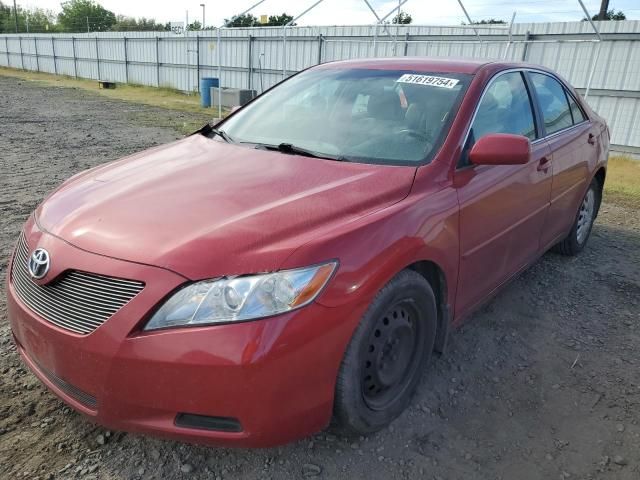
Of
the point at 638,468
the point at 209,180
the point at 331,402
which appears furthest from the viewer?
the point at 209,180

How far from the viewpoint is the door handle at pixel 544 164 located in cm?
337

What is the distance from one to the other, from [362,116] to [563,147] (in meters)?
1.72

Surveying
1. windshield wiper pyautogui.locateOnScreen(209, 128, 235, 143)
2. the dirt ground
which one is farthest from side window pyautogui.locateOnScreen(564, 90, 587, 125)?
windshield wiper pyautogui.locateOnScreen(209, 128, 235, 143)

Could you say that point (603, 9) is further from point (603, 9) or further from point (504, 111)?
point (504, 111)

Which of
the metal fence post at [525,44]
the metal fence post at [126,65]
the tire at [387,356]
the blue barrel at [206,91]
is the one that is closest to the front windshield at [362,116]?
the tire at [387,356]

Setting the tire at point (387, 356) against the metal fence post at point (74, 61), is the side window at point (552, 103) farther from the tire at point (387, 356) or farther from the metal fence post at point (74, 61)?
the metal fence post at point (74, 61)

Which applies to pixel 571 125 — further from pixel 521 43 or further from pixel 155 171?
pixel 521 43

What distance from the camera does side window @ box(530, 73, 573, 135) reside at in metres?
3.68

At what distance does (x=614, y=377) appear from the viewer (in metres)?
2.92

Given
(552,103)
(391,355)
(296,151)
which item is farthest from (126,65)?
(391,355)

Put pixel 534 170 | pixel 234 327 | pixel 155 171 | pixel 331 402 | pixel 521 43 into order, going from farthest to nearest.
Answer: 1. pixel 521 43
2. pixel 534 170
3. pixel 155 171
4. pixel 331 402
5. pixel 234 327

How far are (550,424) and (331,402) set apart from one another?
1.22 metres

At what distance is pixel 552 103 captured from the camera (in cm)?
386

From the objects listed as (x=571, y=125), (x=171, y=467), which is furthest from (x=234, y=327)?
(x=571, y=125)
